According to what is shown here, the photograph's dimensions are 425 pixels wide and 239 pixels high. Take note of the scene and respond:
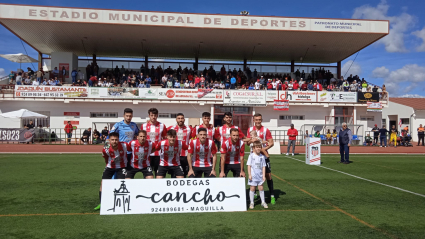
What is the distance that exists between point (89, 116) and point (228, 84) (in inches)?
498

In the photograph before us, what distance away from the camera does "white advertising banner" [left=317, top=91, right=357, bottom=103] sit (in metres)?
28.5

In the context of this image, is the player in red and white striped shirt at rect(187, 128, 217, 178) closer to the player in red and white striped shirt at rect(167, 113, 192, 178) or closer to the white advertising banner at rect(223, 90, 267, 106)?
the player in red and white striped shirt at rect(167, 113, 192, 178)

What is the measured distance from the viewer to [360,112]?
97.6 ft

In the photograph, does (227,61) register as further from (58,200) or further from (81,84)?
(58,200)

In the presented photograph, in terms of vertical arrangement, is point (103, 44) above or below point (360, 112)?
above

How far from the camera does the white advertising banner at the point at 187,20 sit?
24.0 metres

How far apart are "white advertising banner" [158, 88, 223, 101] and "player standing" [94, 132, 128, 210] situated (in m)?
20.8

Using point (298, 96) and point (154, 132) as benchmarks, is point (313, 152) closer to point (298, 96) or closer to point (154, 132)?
point (154, 132)

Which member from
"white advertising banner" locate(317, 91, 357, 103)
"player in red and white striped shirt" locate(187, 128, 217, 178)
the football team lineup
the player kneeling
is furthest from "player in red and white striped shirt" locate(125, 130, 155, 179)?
"white advertising banner" locate(317, 91, 357, 103)

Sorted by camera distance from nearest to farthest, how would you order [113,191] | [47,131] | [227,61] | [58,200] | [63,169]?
[113,191] < [58,200] < [63,169] < [47,131] < [227,61]

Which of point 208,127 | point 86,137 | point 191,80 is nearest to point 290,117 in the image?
point 191,80

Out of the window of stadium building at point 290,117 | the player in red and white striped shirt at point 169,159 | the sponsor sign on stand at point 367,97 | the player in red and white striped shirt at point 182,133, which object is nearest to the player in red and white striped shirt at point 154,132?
the player in red and white striped shirt at point 182,133

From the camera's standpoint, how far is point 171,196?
6.20 m

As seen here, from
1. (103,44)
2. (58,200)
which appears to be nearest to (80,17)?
(103,44)
